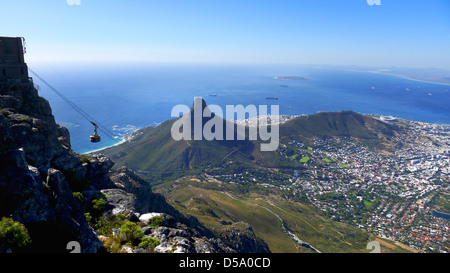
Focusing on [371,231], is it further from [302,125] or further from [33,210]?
[302,125]

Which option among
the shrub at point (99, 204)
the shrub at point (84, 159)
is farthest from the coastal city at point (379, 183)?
the shrub at point (84, 159)

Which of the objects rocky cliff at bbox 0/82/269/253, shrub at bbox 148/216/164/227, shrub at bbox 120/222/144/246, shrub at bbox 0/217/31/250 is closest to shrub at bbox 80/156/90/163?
rocky cliff at bbox 0/82/269/253

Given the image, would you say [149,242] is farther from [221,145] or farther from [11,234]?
[221,145]

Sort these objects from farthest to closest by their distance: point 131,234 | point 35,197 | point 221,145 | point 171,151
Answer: point 221,145, point 171,151, point 131,234, point 35,197

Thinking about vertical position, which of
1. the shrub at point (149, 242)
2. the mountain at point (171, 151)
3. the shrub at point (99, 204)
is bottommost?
the mountain at point (171, 151)

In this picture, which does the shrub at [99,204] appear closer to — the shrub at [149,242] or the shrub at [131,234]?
the shrub at [131,234]

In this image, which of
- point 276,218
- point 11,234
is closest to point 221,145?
point 276,218
